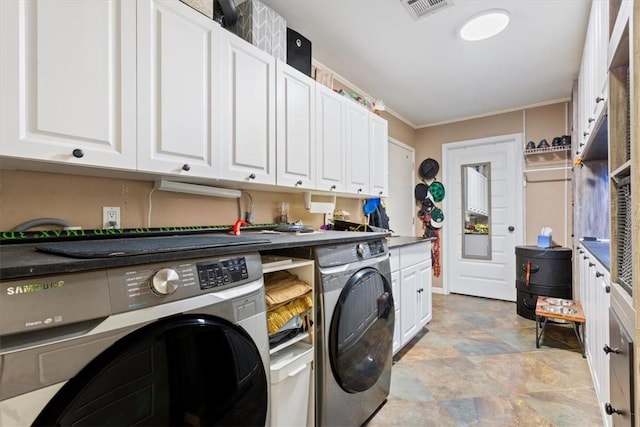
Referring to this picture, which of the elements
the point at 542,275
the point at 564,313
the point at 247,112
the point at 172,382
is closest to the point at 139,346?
the point at 172,382

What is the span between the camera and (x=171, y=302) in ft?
2.60

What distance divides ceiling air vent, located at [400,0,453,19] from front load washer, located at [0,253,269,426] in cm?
196

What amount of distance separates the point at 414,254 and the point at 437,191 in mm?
2098

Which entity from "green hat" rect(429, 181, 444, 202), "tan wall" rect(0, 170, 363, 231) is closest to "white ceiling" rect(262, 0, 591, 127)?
"green hat" rect(429, 181, 444, 202)

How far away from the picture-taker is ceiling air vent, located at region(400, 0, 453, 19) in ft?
6.39

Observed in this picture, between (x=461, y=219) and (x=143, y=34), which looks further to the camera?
(x=461, y=219)

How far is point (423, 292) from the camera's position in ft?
9.23

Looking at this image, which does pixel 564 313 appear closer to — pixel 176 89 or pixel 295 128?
pixel 295 128

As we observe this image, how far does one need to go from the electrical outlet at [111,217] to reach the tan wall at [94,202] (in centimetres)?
2

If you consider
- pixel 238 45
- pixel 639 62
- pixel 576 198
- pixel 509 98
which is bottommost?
pixel 576 198

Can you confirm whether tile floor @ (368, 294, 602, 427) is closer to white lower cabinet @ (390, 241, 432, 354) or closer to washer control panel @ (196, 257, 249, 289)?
white lower cabinet @ (390, 241, 432, 354)

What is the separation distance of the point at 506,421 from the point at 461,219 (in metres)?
3.00

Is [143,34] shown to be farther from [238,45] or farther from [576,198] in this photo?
[576,198]

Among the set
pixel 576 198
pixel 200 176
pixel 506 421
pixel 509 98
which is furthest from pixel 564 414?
pixel 509 98
